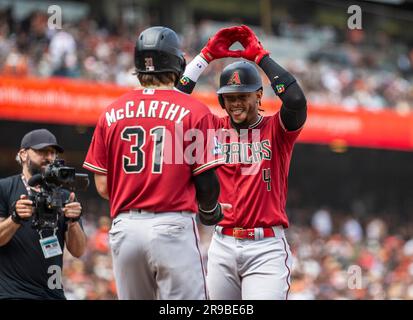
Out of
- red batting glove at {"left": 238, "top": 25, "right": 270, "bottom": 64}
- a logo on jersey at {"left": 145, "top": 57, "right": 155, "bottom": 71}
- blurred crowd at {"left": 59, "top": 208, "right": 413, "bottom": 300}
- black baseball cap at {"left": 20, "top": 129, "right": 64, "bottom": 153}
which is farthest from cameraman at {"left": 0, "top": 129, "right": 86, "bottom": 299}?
blurred crowd at {"left": 59, "top": 208, "right": 413, "bottom": 300}

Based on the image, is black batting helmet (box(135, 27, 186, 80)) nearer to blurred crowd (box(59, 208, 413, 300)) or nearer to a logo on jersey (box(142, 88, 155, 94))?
A: a logo on jersey (box(142, 88, 155, 94))

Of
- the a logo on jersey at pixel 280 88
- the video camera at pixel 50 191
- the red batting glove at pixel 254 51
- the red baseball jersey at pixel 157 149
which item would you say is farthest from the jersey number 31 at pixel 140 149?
the red batting glove at pixel 254 51

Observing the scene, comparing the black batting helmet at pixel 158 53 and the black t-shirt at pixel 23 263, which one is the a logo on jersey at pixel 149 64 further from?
the black t-shirt at pixel 23 263

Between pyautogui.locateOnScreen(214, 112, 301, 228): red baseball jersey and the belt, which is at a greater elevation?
pyautogui.locateOnScreen(214, 112, 301, 228): red baseball jersey

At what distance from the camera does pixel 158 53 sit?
5.19 m

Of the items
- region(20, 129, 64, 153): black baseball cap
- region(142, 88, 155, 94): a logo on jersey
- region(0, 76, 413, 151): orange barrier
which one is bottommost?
region(20, 129, 64, 153): black baseball cap

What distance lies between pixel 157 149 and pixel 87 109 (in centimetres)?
1170

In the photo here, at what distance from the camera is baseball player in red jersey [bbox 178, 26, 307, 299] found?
19.5 feet

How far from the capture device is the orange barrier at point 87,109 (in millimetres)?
15727

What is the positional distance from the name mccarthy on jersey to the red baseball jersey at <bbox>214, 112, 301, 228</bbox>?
116cm

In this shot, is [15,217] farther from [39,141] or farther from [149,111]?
[149,111]

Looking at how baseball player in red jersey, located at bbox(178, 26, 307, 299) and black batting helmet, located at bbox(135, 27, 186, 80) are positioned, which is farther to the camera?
baseball player in red jersey, located at bbox(178, 26, 307, 299)

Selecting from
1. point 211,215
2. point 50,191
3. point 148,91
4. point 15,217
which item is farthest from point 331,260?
point 148,91
